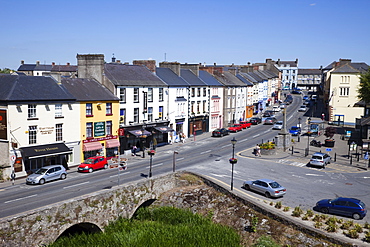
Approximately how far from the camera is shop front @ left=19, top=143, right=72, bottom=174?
126ft

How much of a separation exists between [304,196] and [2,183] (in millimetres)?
28134

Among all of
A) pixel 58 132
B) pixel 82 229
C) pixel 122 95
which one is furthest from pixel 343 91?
pixel 82 229

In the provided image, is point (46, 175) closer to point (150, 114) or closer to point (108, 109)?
point (108, 109)

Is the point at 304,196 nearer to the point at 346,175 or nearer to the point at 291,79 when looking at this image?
the point at 346,175

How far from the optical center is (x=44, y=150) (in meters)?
39.6

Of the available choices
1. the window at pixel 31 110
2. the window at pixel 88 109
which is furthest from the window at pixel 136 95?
the window at pixel 31 110

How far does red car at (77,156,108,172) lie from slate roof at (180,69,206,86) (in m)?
26.5

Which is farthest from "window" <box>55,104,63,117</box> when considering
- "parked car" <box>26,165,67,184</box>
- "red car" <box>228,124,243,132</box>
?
"red car" <box>228,124,243,132</box>

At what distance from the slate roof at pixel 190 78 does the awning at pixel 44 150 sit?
1138 inches

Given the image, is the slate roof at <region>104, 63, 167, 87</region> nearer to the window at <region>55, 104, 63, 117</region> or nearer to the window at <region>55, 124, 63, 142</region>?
the window at <region>55, 104, 63, 117</region>

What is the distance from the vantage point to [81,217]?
85.6ft

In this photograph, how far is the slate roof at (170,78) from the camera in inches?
→ 2361

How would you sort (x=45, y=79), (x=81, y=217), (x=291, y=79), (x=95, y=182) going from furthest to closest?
(x=291, y=79) < (x=45, y=79) < (x=95, y=182) < (x=81, y=217)

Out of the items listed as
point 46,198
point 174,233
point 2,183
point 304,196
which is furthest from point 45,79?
point 304,196
